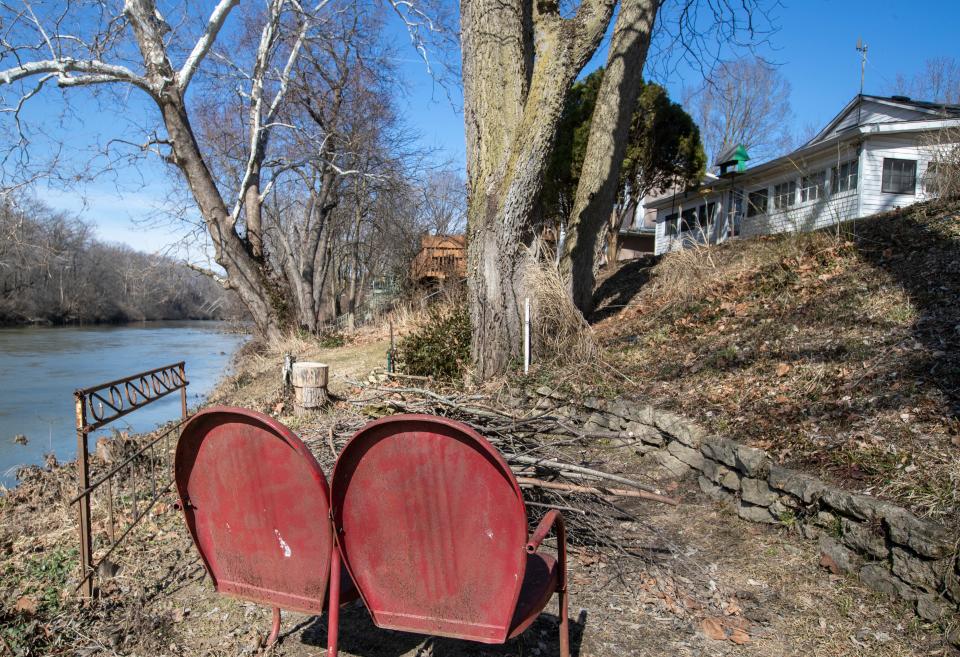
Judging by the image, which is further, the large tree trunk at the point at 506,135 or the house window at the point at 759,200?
the house window at the point at 759,200

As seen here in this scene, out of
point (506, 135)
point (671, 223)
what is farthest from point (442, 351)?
point (671, 223)

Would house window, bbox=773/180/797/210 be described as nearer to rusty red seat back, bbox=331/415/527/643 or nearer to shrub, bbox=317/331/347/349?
shrub, bbox=317/331/347/349

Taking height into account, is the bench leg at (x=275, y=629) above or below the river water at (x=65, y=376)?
above

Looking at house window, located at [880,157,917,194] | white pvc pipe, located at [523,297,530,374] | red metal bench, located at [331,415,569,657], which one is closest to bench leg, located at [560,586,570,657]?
red metal bench, located at [331,415,569,657]

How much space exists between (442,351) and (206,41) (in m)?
7.29

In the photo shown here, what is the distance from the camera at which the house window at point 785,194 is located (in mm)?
17734

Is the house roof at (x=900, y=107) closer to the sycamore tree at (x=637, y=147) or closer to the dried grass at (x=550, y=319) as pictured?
the sycamore tree at (x=637, y=147)

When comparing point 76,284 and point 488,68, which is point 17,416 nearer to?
point 488,68

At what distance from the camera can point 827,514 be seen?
11.0ft

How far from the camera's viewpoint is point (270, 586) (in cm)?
228

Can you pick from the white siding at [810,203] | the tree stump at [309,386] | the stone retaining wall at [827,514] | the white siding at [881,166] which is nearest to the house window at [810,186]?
the white siding at [810,203]

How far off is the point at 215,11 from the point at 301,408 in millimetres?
7551

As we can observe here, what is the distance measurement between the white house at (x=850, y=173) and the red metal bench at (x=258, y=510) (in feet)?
37.6

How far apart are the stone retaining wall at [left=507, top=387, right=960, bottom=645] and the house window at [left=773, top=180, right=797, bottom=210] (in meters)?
14.9
